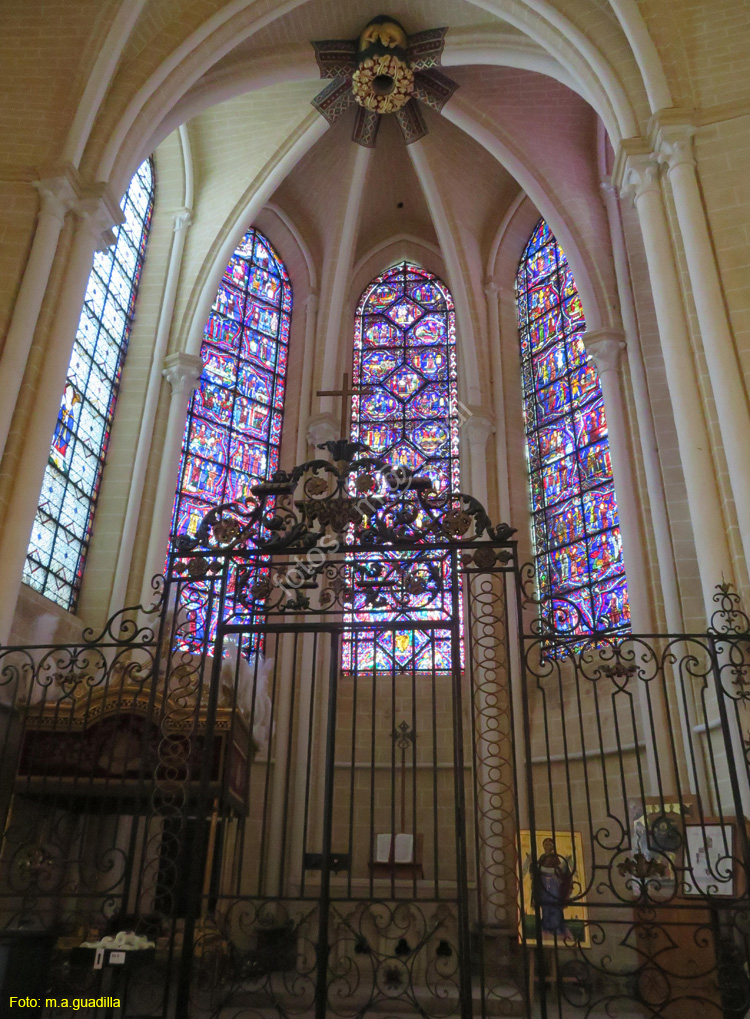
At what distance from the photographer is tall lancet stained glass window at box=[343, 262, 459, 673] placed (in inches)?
525

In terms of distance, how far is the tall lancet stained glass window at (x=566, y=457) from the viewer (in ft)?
36.1

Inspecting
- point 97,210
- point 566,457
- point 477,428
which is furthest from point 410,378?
point 97,210

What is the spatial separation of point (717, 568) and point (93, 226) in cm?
A: 634

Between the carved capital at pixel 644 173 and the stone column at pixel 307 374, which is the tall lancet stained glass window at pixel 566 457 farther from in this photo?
the carved capital at pixel 644 173

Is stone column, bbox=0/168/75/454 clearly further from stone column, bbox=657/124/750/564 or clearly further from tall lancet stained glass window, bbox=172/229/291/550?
stone column, bbox=657/124/750/564

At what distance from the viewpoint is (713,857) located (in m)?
5.52

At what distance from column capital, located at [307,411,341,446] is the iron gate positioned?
2.36 metres

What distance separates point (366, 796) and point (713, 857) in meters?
6.16

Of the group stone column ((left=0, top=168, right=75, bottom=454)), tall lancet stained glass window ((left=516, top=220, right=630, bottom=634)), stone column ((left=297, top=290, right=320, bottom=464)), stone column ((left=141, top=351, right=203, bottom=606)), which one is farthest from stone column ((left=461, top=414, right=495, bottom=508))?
stone column ((left=0, top=168, right=75, bottom=454))

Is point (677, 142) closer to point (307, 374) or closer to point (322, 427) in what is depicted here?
point (322, 427)

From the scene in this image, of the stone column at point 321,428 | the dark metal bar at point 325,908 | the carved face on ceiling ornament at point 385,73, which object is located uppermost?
the carved face on ceiling ornament at point 385,73

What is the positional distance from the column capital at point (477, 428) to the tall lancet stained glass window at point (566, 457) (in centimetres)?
66

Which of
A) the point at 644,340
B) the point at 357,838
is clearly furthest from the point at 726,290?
the point at 357,838

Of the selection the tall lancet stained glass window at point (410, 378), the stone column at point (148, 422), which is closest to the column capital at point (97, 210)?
the stone column at point (148, 422)
